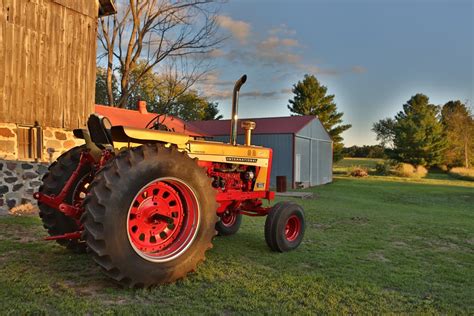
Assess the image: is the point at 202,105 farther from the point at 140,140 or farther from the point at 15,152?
the point at 140,140

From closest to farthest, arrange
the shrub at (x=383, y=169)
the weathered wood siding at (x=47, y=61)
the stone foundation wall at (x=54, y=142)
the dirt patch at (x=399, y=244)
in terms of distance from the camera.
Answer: the dirt patch at (x=399, y=244) → the weathered wood siding at (x=47, y=61) → the stone foundation wall at (x=54, y=142) → the shrub at (x=383, y=169)

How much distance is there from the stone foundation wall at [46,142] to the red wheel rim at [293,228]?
19.0ft

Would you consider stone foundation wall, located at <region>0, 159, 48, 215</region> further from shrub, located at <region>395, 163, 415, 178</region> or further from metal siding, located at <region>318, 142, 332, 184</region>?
shrub, located at <region>395, 163, 415, 178</region>

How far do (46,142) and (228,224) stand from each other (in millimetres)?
4836

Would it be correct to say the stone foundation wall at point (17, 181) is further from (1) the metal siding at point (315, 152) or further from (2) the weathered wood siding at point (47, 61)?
(1) the metal siding at point (315, 152)

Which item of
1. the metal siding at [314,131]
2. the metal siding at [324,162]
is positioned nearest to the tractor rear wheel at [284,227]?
the metal siding at [314,131]

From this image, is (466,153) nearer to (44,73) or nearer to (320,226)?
(320,226)

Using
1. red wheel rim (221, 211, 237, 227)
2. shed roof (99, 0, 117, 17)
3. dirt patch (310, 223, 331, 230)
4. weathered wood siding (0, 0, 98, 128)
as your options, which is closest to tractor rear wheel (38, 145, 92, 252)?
red wheel rim (221, 211, 237, 227)

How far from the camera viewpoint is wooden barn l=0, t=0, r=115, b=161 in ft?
25.3

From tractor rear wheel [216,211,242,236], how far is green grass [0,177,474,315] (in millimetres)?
204

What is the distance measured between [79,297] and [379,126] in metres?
59.3

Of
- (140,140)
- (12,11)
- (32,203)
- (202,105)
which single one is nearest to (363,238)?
(140,140)

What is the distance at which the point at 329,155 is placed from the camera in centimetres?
2452

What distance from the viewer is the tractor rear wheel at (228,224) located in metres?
6.05
